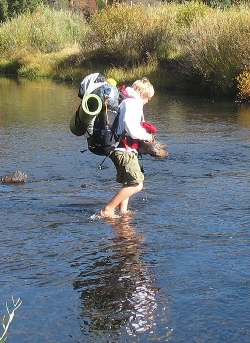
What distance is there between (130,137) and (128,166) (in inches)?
13.6

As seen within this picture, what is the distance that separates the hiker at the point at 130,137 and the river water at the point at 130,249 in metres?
0.39

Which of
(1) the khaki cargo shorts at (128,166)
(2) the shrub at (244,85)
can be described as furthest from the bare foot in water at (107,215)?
(2) the shrub at (244,85)

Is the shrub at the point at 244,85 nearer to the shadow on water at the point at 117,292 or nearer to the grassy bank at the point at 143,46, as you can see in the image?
the grassy bank at the point at 143,46

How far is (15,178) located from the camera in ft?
36.3

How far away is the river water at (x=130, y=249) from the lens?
557 centimetres

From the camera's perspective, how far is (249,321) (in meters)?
5.54

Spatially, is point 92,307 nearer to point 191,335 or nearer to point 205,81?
point 191,335

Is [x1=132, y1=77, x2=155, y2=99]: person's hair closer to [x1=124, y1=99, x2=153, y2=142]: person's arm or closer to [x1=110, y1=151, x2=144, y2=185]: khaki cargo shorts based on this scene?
[x1=124, y1=99, x2=153, y2=142]: person's arm

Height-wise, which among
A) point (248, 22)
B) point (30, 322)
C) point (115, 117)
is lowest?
point (30, 322)

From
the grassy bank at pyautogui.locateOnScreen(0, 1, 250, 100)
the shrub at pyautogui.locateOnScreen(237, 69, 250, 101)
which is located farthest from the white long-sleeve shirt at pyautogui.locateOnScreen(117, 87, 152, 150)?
the grassy bank at pyautogui.locateOnScreen(0, 1, 250, 100)

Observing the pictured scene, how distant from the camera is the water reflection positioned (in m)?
5.55

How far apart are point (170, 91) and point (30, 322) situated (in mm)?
21836

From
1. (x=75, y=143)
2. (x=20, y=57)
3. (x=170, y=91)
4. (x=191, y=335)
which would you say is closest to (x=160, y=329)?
(x=191, y=335)

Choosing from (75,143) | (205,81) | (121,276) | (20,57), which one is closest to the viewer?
(121,276)
